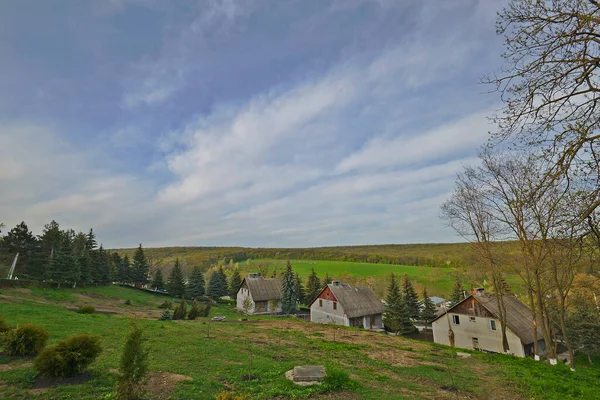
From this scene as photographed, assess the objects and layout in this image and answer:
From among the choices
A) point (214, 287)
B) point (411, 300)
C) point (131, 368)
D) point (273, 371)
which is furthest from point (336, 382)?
point (214, 287)

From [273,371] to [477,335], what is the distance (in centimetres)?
2911

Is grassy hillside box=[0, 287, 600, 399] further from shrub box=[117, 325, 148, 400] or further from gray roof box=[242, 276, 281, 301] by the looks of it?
gray roof box=[242, 276, 281, 301]

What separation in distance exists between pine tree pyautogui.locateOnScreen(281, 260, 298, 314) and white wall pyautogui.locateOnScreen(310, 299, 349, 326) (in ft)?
19.5

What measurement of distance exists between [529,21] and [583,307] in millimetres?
37590

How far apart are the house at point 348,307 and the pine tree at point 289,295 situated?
5953 millimetres

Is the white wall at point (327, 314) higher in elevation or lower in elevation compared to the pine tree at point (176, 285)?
lower

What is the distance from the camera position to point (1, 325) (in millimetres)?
11250

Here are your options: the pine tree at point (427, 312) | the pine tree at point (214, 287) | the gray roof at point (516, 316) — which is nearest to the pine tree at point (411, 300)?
the pine tree at point (427, 312)

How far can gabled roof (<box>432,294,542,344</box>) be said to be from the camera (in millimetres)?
27514

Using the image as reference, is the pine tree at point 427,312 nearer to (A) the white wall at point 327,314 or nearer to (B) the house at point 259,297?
(A) the white wall at point 327,314

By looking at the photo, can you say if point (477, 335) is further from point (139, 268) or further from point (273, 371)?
point (139, 268)

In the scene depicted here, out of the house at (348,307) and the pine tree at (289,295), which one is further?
the pine tree at (289,295)

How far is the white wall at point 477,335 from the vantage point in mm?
27625

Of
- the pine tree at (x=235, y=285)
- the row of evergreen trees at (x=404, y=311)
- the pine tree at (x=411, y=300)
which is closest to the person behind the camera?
the row of evergreen trees at (x=404, y=311)
